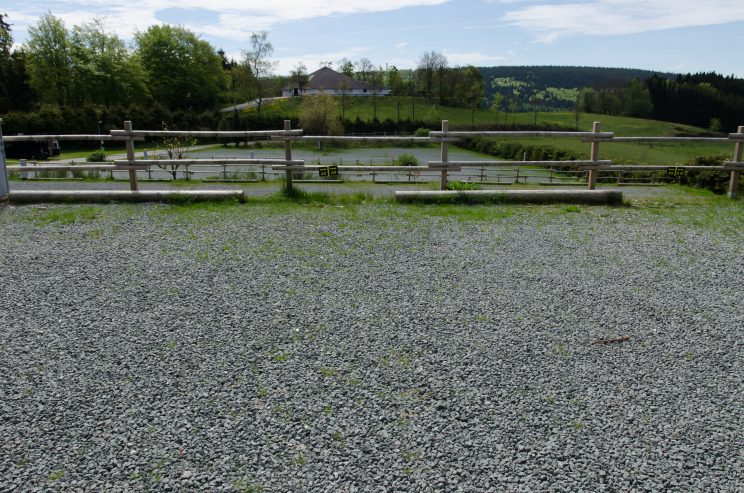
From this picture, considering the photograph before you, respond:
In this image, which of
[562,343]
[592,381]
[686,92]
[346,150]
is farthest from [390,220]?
[686,92]

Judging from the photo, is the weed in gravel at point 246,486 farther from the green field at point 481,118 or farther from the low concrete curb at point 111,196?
the green field at point 481,118

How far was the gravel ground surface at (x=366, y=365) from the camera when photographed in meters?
3.03

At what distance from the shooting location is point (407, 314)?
514cm

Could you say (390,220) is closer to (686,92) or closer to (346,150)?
(346,150)

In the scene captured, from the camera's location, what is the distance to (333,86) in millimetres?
121562

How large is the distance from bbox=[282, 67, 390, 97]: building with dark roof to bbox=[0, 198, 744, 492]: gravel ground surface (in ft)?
377

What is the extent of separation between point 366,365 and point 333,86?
123m

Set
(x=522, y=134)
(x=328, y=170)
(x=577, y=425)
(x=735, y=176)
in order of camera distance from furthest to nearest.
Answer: (x=735, y=176) → (x=522, y=134) → (x=328, y=170) → (x=577, y=425)

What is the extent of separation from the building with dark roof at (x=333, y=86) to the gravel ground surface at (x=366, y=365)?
377ft

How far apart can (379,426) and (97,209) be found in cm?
807

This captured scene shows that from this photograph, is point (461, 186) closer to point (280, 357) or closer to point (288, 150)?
point (288, 150)

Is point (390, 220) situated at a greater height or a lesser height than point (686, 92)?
lesser

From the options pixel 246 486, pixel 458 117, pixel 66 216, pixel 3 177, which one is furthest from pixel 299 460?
pixel 458 117

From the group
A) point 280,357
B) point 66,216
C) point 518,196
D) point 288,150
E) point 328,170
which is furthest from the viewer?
point 328,170
